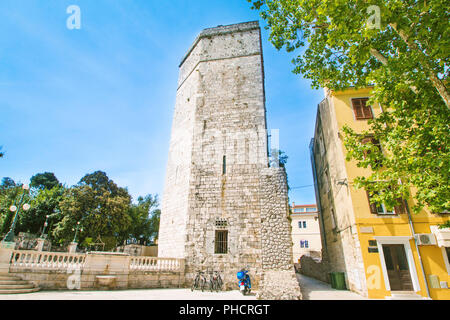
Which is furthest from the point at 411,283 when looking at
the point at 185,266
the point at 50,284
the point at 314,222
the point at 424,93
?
the point at 314,222

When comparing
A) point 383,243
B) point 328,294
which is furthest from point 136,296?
point 383,243

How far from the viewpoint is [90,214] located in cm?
2183

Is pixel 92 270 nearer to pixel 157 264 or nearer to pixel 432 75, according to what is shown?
pixel 157 264

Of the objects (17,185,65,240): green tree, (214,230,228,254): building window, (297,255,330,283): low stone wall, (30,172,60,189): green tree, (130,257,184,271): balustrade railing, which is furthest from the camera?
(30,172,60,189): green tree

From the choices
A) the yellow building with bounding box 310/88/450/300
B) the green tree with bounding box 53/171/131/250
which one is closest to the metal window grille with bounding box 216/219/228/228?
the yellow building with bounding box 310/88/450/300

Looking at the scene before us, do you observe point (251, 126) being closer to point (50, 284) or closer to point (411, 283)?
point (411, 283)

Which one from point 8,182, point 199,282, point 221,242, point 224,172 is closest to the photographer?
point 199,282

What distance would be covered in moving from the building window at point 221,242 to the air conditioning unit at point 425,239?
817 cm

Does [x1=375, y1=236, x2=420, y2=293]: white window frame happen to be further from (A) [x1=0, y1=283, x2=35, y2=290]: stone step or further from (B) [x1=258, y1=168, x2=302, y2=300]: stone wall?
(A) [x1=0, y1=283, x2=35, y2=290]: stone step

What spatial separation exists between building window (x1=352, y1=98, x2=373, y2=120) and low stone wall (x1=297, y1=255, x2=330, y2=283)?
9.64m

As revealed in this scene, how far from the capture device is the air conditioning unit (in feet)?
28.0

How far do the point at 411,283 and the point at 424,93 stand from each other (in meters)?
7.34

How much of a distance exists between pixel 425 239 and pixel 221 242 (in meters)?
8.64

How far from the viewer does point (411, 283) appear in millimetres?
8453
